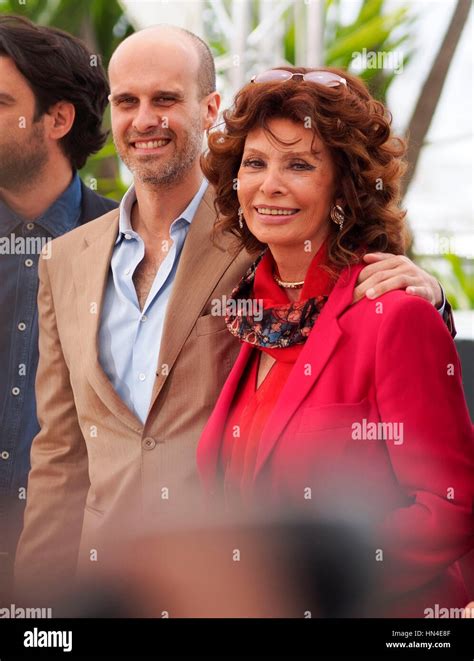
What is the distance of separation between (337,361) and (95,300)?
0.47 metres

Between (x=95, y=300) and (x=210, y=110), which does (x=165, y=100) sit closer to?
(x=210, y=110)

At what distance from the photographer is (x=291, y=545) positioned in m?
1.43

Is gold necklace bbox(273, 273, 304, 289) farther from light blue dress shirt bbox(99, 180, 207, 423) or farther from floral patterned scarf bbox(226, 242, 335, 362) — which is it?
light blue dress shirt bbox(99, 180, 207, 423)

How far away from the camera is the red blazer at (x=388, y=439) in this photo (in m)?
1.24

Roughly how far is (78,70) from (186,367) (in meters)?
0.61

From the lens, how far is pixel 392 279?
1.28 metres

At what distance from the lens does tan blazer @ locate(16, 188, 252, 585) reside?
1.51 meters

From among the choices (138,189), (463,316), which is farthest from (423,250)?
(138,189)

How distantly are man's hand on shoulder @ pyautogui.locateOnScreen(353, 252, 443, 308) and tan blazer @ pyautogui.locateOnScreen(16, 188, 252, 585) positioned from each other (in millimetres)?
264

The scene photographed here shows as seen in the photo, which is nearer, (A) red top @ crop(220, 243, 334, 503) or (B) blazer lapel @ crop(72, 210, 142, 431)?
(A) red top @ crop(220, 243, 334, 503)

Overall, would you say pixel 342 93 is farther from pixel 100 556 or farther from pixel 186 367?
pixel 100 556

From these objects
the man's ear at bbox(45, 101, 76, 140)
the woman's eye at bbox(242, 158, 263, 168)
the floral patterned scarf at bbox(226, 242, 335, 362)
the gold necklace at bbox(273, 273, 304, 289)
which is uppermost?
the man's ear at bbox(45, 101, 76, 140)
